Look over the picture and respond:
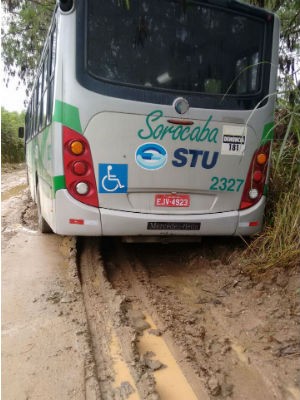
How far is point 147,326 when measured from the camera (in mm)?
3016

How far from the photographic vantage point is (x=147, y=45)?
364cm

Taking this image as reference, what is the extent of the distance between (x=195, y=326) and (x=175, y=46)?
2.59 meters

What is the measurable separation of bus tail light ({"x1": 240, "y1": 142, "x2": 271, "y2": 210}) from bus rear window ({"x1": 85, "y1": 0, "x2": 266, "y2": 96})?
649 mm

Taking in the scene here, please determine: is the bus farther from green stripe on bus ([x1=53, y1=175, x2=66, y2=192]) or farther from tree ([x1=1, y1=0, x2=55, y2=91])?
tree ([x1=1, y1=0, x2=55, y2=91])

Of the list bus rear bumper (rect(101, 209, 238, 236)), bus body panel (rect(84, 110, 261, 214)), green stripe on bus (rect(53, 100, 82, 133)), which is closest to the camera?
green stripe on bus (rect(53, 100, 82, 133))

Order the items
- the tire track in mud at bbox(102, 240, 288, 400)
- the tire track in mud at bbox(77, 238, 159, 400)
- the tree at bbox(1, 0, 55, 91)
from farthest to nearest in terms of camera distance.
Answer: the tree at bbox(1, 0, 55, 91) < the tire track in mud at bbox(102, 240, 288, 400) < the tire track in mud at bbox(77, 238, 159, 400)

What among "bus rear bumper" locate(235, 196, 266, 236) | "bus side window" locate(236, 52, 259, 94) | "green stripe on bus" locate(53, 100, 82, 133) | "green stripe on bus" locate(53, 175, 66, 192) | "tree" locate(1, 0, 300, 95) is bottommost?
"bus rear bumper" locate(235, 196, 266, 236)

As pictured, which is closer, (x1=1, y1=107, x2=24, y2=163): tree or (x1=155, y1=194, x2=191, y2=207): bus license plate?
(x1=155, y1=194, x2=191, y2=207): bus license plate

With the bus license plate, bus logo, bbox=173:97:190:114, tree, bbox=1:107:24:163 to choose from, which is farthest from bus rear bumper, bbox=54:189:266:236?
tree, bbox=1:107:24:163

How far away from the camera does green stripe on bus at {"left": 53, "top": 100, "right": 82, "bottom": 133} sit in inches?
138

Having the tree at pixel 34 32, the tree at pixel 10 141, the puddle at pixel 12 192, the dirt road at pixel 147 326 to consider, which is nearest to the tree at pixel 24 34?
the tree at pixel 34 32

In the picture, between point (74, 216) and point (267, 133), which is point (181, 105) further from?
point (74, 216)

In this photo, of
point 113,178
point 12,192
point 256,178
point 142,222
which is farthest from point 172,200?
point 12,192

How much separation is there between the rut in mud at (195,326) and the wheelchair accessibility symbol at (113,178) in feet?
2.98
